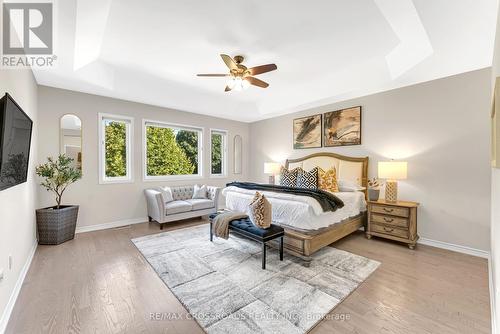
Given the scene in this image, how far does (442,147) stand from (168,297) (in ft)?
14.1

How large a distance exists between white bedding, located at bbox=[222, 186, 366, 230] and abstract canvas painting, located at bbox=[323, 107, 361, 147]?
1.21m

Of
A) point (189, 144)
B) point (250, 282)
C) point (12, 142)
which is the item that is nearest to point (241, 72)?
point (12, 142)

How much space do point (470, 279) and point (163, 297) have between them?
3.37 meters

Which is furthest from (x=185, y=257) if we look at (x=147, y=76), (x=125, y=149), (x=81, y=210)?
(x=147, y=76)

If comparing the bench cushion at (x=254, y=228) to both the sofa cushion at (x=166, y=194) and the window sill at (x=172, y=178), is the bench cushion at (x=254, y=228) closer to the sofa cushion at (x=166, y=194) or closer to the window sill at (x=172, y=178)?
the sofa cushion at (x=166, y=194)

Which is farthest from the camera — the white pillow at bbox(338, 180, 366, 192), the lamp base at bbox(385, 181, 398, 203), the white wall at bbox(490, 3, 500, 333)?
the white pillow at bbox(338, 180, 366, 192)

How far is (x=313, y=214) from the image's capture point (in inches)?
112

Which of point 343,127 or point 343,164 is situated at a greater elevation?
point 343,127

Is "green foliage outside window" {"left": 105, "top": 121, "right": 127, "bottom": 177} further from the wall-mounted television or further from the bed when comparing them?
the bed

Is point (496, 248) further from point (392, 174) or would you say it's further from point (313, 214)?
point (392, 174)

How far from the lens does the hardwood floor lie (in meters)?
1.73

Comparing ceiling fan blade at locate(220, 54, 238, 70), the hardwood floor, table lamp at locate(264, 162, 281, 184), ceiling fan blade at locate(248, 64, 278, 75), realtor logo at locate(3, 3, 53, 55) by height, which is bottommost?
the hardwood floor

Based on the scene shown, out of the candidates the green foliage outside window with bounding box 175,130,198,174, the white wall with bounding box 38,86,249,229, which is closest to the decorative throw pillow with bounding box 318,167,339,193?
the green foliage outside window with bounding box 175,130,198,174

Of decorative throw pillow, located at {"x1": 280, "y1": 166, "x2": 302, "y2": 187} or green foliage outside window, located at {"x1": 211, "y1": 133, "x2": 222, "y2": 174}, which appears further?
green foliage outside window, located at {"x1": 211, "y1": 133, "x2": 222, "y2": 174}
